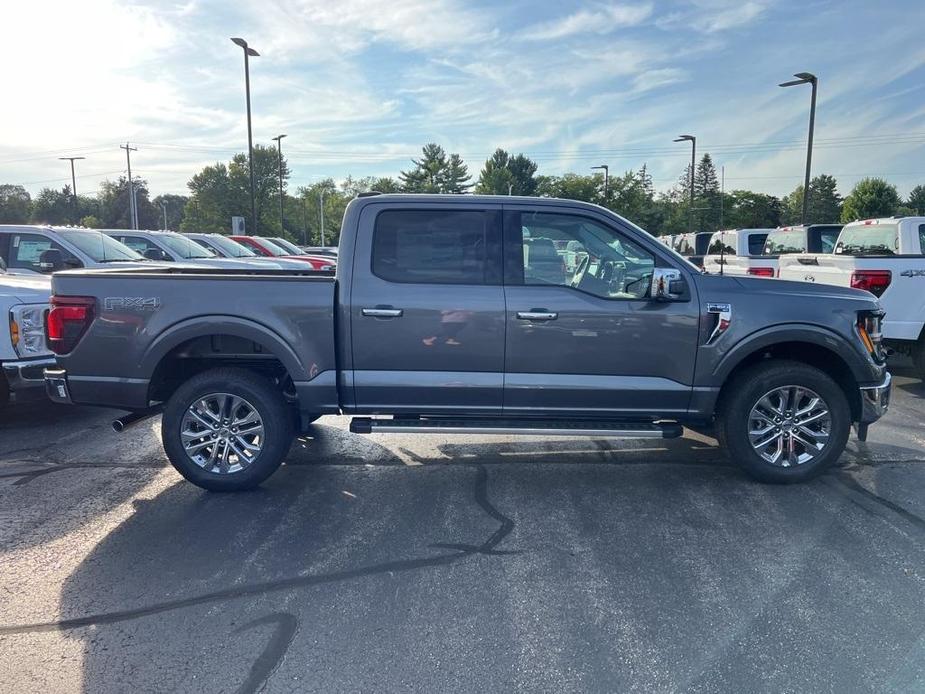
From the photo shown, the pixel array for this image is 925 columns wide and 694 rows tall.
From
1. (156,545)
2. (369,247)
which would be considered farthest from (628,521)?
(156,545)

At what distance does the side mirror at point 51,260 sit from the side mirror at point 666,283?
8444 mm

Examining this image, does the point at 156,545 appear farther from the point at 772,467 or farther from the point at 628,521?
the point at 772,467

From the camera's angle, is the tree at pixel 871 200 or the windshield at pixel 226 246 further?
the tree at pixel 871 200

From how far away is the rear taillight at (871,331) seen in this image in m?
4.82

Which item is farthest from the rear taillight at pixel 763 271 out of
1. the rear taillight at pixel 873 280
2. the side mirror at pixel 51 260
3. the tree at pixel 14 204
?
the tree at pixel 14 204

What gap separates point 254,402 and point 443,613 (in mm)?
2300

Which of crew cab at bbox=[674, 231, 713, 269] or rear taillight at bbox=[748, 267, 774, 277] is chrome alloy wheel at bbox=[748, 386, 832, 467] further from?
crew cab at bbox=[674, 231, 713, 269]

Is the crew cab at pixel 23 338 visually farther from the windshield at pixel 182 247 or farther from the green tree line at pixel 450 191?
the green tree line at pixel 450 191

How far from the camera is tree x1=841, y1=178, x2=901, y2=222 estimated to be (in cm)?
5495

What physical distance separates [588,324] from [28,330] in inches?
201

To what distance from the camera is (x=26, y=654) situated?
298cm

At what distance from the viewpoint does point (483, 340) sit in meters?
4.71

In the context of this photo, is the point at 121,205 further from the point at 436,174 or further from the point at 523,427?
the point at 523,427

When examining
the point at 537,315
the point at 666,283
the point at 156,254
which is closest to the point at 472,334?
the point at 537,315
